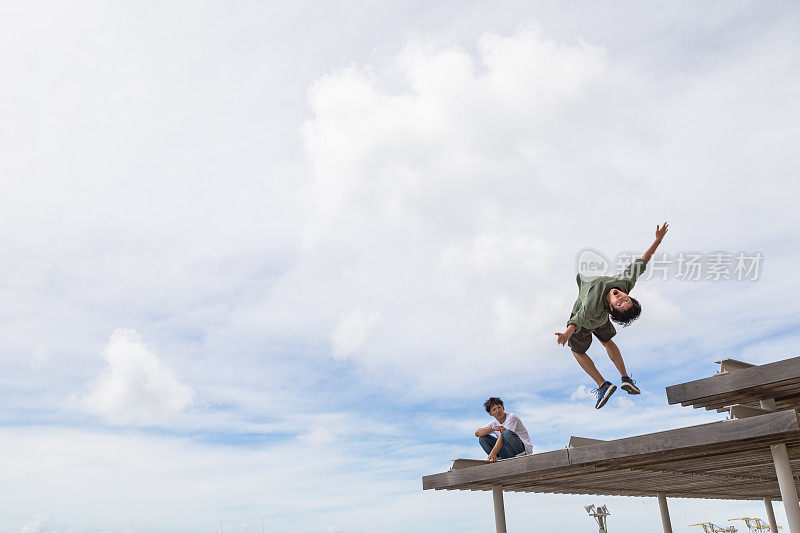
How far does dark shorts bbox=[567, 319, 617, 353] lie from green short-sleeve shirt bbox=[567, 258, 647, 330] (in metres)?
0.15

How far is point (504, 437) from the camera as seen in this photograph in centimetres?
1048

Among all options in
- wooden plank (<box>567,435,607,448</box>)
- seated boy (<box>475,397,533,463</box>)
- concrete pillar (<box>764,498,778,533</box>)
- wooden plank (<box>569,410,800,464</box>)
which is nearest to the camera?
wooden plank (<box>569,410,800,464</box>)

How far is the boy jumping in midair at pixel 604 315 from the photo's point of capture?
29.5ft

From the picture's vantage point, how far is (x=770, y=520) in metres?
21.2

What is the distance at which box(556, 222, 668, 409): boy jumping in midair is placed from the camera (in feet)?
29.5

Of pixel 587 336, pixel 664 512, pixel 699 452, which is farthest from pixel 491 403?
pixel 664 512

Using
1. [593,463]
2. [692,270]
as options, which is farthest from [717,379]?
[692,270]

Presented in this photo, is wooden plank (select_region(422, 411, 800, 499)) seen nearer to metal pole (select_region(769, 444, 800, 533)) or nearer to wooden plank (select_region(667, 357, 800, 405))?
metal pole (select_region(769, 444, 800, 533))

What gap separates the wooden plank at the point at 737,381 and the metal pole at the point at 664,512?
8.99 meters

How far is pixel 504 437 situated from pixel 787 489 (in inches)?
163

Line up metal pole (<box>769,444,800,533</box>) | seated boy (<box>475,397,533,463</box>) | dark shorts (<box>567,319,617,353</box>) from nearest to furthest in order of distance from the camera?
metal pole (<box>769,444,800,533</box>) → dark shorts (<box>567,319,617,353</box>) → seated boy (<box>475,397,533,463</box>)

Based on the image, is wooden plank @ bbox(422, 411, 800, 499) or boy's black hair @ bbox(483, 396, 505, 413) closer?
wooden plank @ bbox(422, 411, 800, 499)

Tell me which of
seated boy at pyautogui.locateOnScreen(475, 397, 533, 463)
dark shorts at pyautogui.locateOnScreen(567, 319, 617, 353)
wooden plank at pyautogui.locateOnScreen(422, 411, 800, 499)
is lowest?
wooden plank at pyautogui.locateOnScreen(422, 411, 800, 499)

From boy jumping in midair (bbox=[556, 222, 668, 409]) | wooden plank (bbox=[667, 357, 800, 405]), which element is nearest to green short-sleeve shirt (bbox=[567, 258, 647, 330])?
boy jumping in midair (bbox=[556, 222, 668, 409])
